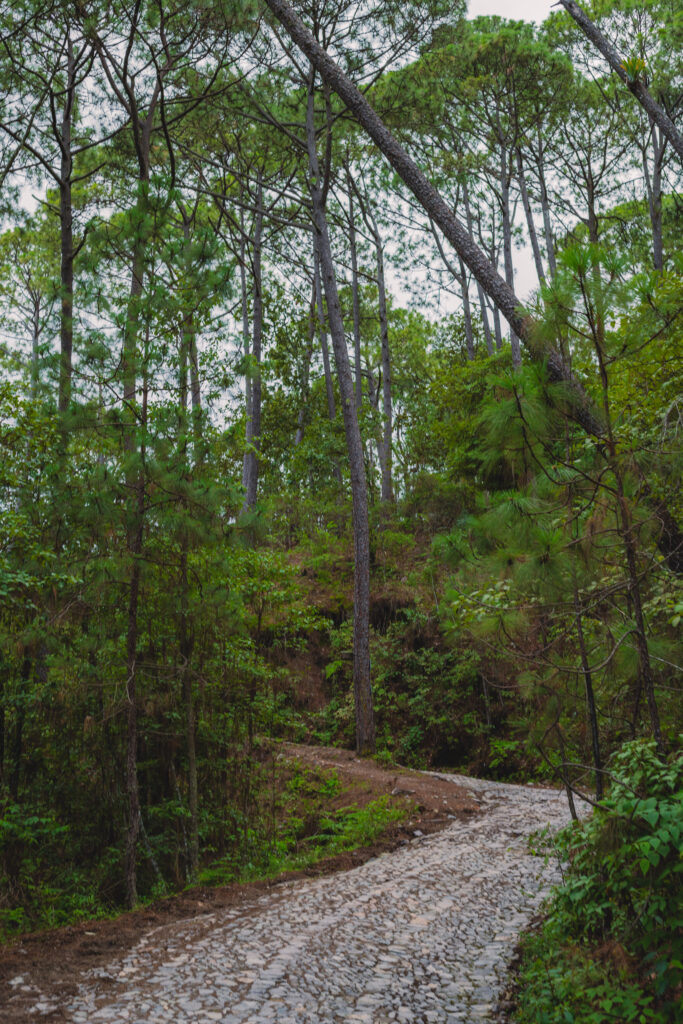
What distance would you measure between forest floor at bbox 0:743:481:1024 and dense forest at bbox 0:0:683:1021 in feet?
2.50

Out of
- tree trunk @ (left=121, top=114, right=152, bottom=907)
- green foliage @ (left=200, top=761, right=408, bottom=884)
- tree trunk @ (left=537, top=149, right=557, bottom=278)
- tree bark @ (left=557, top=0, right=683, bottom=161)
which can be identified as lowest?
green foliage @ (left=200, top=761, right=408, bottom=884)

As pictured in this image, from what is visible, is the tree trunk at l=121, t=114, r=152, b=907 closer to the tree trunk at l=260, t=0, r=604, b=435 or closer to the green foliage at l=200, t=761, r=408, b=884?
the green foliage at l=200, t=761, r=408, b=884

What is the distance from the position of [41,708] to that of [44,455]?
2.30 m

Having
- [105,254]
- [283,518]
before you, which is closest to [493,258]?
[283,518]

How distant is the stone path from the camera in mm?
3443

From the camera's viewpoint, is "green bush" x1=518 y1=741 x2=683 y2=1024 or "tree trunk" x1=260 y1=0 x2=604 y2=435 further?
"tree trunk" x1=260 y1=0 x2=604 y2=435

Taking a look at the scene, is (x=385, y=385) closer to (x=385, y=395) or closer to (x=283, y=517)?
(x=385, y=395)

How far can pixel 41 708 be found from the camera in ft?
21.4

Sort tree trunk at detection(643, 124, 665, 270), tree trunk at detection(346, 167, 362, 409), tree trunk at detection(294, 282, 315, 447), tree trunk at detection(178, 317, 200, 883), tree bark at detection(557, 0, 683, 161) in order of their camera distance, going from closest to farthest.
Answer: tree trunk at detection(178, 317, 200, 883) → tree bark at detection(557, 0, 683, 161) → tree trunk at detection(643, 124, 665, 270) → tree trunk at detection(346, 167, 362, 409) → tree trunk at detection(294, 282, 315, 447)

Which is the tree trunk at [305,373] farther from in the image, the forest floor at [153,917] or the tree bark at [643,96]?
the tree bark at [643,96]

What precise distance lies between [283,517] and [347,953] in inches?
516

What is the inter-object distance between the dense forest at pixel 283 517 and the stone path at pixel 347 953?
893 mm

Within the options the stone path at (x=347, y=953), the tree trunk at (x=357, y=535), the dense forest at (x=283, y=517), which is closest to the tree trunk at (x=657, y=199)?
the dense forest at (x=283, y=517)

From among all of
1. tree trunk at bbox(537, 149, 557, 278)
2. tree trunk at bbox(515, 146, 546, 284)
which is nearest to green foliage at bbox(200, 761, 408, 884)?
tree trunk at bbox(515, 146, 546, 284)
